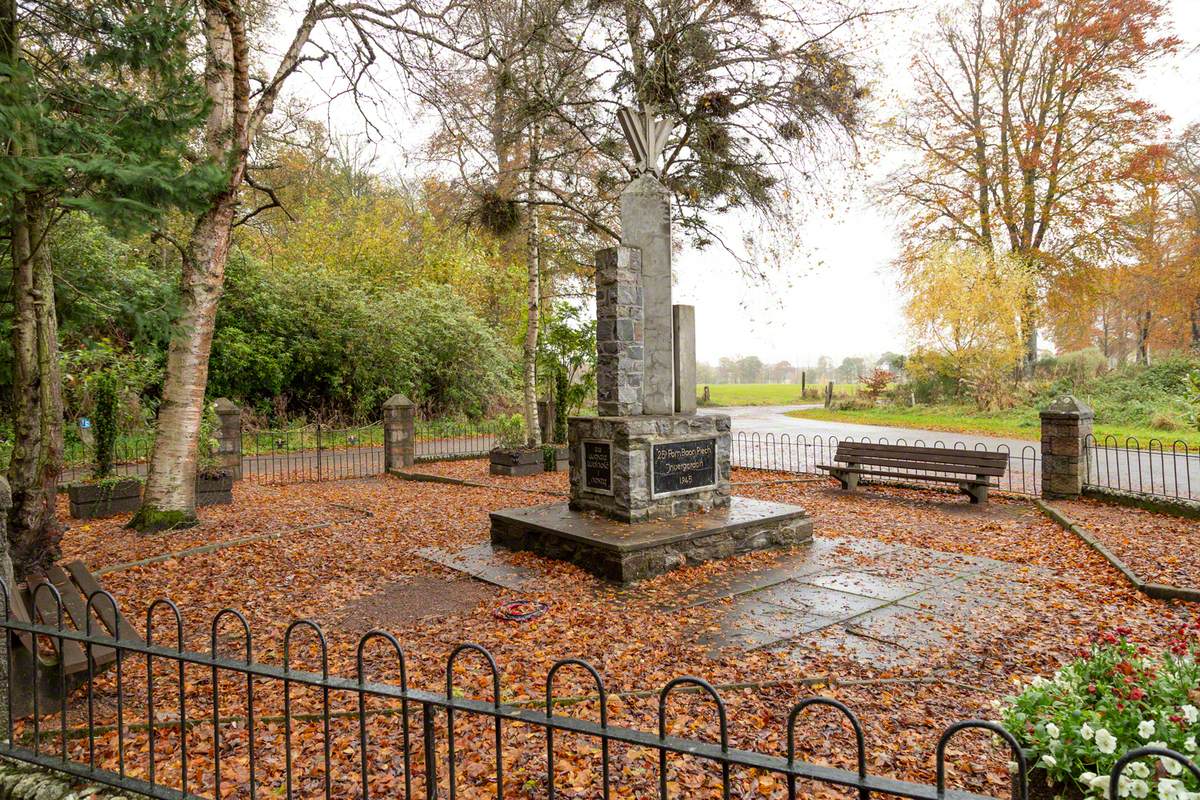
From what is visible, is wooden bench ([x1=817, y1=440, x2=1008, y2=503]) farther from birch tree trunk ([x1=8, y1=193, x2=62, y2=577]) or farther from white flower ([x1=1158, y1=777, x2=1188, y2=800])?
birch tree trunk ([x1=8, y1=193, x2=62, y2=577])

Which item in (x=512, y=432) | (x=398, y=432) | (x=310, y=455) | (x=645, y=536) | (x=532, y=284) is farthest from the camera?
(x=310, y=455)

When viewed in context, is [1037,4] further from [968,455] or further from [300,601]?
[300,601]

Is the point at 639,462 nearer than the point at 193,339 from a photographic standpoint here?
Yes

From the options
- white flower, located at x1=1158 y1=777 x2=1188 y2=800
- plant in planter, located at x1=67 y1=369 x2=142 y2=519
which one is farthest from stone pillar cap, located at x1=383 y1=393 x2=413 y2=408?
white flower, located at x1=1158 y1=777 x2=1188 y2=800

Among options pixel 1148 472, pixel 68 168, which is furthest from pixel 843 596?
pixel 1148 472

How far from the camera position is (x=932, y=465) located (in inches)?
415

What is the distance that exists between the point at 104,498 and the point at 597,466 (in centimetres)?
736

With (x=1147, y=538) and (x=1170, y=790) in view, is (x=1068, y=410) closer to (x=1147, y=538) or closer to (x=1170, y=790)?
(x=1147, y=538)

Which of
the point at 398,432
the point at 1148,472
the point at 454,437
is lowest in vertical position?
the point at 1148,472

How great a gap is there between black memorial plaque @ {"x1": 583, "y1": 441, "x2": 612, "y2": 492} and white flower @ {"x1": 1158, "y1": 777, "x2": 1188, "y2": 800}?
585cm

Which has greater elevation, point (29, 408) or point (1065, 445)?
point (29, 408)

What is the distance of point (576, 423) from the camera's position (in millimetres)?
7969

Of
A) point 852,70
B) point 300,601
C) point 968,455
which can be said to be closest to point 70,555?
point 300,601

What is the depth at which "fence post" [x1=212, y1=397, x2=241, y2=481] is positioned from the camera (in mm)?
12508
